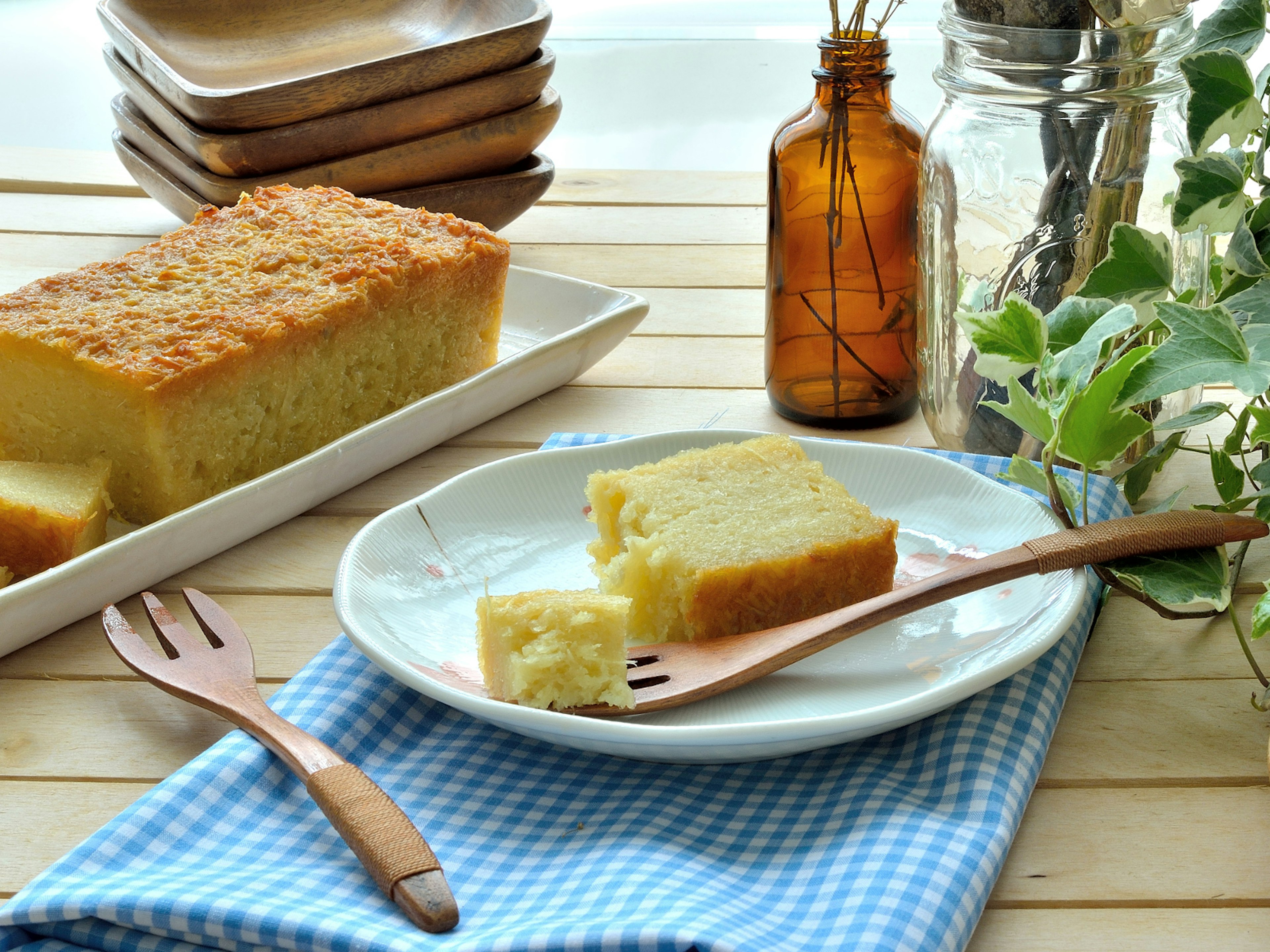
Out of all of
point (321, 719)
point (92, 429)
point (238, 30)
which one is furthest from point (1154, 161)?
point (238, 30)

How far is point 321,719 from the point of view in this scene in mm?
705

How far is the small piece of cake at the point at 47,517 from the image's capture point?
0.86m

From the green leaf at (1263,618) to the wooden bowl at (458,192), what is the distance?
1.05 m

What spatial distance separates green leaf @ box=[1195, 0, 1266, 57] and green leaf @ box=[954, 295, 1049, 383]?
0.23 meters

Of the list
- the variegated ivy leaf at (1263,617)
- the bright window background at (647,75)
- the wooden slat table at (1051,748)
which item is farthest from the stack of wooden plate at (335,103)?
the bright window background at (647,75)

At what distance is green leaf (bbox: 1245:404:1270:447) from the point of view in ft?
2.30

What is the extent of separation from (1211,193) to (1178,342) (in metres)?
0.16

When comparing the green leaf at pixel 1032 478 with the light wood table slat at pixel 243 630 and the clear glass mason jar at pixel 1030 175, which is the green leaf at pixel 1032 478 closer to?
the clear glass mason jar at pixel 1030 175

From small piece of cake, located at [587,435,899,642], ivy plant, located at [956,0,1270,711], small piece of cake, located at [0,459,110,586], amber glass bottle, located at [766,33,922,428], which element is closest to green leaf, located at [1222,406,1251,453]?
ivy plant, located at [956,0,1270,711]

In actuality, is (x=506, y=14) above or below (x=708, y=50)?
above

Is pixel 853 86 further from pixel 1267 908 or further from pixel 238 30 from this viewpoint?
pixel 238 30

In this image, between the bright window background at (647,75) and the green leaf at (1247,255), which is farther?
the bright window background at (647,75)

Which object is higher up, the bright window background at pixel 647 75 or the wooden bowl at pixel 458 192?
the wooden bowl at pixel 458 192

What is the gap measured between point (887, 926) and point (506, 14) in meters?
1.39
